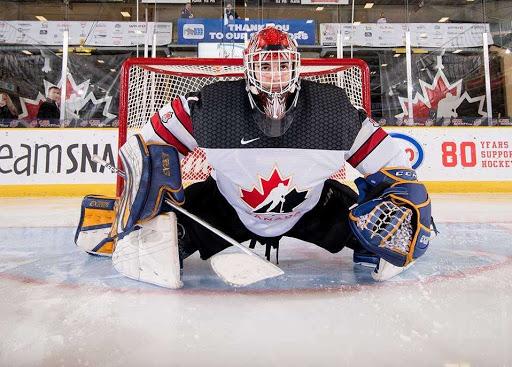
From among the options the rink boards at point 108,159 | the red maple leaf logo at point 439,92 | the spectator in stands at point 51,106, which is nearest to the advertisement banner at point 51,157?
the rink boards at point 108,159

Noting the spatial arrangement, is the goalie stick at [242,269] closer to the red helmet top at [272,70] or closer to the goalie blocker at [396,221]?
the goalie blocker at [396,221]

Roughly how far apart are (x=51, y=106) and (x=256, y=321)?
4.81 meters

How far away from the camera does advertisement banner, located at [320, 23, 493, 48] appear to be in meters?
6.70

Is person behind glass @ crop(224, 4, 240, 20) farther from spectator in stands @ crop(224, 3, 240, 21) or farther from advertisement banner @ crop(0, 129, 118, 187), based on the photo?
advertisement banner @ crop(0, 129, 118, 187)

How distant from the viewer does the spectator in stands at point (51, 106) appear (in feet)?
15.5

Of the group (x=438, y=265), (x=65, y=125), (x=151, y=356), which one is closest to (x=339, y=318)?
(x=151, y=356)

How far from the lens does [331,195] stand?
63.1 inches

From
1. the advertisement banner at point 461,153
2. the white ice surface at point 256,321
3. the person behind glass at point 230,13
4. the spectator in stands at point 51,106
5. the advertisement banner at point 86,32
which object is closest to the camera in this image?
the white ice surface at point 256,321

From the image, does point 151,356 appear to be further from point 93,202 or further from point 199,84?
point 199,84

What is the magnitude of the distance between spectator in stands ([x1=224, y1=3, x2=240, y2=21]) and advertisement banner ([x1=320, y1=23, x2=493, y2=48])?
1.58m

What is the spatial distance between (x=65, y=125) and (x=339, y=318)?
12.9ft

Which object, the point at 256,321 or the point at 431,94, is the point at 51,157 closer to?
the point at 256,321

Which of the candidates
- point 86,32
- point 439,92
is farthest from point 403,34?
point 86,32

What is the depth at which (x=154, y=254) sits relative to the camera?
1.34 metres
